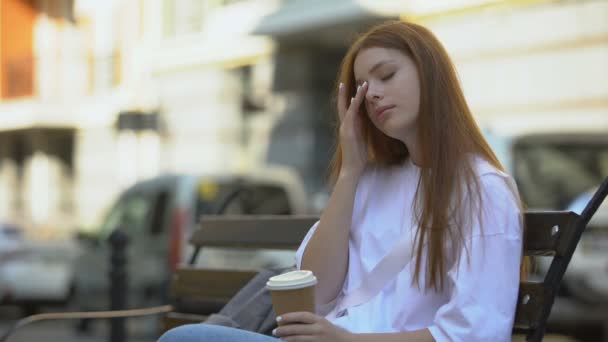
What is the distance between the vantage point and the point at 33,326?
11.3m

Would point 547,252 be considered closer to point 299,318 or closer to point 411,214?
point 411,214

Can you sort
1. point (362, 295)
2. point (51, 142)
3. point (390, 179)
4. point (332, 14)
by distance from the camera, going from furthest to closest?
point (51, 142), point (332, 14), point (390, 179), point (362, 295)

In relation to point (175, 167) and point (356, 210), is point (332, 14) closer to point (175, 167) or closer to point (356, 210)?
point (175, 167)

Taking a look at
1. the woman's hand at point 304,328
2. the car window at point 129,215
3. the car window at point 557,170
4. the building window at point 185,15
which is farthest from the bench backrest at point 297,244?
the building window at point 185,15

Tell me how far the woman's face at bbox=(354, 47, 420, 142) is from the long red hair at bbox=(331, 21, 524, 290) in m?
0.02

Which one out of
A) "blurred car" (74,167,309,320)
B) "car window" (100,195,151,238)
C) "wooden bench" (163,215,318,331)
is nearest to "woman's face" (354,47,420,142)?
"wooden bench" (163,215,318,331)

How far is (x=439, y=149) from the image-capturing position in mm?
2307

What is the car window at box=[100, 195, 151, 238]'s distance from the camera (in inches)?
359

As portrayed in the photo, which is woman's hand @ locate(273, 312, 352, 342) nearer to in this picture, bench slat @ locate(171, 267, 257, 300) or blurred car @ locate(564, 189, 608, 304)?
bench slat @ locate(171, 267, 257, 300)

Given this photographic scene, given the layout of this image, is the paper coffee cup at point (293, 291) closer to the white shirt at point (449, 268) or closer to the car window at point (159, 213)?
the white shirt at point (449, 268)

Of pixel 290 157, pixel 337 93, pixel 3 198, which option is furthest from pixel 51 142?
pixel 337 93

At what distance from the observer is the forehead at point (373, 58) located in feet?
7.81

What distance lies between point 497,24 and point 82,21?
1320 centimetres

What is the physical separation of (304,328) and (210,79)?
51.4ft
